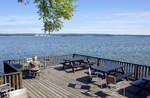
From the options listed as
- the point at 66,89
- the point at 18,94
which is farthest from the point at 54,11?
the point at 18,94

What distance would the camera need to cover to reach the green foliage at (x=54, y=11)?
5793 mm

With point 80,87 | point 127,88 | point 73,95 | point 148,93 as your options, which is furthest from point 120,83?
point 73,95

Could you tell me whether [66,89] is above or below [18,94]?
below

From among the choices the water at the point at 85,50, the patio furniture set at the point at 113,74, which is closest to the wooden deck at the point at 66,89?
the patio furniture set at the point at 113,74

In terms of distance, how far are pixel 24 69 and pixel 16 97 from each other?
4.62 m

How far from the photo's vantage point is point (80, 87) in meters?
6.45

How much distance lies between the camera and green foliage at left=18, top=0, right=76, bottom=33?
5.79m

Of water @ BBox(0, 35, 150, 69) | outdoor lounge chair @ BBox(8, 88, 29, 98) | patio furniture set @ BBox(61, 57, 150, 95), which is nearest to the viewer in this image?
outdoor lounge chair @ BBox(8, 88, 29, 98)

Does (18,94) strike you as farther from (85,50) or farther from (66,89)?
(85,50)

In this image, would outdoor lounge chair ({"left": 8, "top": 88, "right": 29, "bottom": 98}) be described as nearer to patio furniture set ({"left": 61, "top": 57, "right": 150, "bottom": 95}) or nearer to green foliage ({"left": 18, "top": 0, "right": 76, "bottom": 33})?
patio furniture set ({"left": 61, "top": 57, "right": 150, "bottom": 95})

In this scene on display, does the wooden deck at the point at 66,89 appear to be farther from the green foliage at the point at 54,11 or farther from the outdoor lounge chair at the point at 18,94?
the green foliage at the point at 54,11

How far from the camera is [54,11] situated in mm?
6156

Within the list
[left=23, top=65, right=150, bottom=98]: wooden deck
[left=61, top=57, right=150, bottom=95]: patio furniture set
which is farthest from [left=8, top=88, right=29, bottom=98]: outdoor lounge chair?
[left=61, top=57, right=150, bottom=95]: patio furniture set

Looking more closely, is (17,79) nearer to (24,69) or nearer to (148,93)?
(24,69)
